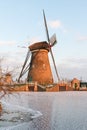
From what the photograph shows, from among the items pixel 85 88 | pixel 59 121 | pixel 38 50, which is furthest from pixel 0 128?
pixel 85 88

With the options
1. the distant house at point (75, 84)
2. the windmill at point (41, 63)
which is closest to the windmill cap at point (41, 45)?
the windmill at point (41, 63)

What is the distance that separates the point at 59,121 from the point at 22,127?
3107 mm

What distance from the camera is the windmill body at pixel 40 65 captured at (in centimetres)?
8362

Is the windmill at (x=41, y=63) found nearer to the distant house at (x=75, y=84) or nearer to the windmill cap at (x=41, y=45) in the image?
the windmill cap at (x=41, y=45)

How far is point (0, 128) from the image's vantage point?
16.2 m

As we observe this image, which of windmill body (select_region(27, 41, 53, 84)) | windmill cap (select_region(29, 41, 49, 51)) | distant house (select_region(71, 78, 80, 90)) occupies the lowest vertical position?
distant house (select_region(71, 78, 80, 90))

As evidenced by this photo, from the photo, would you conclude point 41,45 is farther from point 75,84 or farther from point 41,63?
point 75,84

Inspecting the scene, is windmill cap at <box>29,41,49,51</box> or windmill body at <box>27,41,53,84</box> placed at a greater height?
windmill cap at <box>29,41,49,51</box>

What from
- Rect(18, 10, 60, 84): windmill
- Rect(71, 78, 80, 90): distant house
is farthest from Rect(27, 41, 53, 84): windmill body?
Rect(71, 78, 80, 90): distant house

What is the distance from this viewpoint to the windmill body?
83625mm

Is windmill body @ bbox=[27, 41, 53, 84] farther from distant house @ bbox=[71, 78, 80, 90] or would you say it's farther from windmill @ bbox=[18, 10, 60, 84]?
distant house @ bbox=[71, 78, 80, 90]

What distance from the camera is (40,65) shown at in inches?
3295

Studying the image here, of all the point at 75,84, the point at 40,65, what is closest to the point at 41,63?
the point at 40,65

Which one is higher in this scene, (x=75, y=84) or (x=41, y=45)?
(x=41, y=45)
